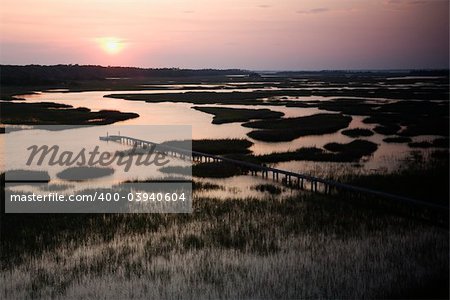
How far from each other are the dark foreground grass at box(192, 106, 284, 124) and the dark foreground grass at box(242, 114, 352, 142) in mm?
3015

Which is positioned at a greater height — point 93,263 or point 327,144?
point 327,144

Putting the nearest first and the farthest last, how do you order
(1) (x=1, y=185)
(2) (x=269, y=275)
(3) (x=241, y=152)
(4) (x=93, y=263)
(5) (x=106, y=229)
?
(2) (x=269, y=275)
(4) (x=93, y=263)
(5) (x=106, y=229)
(1) (x=1, y=185)
(3) (x=241, y=152)

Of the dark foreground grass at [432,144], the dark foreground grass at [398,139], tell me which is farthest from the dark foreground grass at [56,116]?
the dark foreground grass at [432,144]

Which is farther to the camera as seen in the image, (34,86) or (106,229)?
(34,86)

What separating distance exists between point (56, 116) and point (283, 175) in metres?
32.7

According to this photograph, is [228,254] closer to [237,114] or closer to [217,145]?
[217,145]

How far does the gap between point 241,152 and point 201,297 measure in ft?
62.9

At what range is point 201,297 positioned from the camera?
10008 mm

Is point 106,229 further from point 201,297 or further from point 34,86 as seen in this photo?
point 34,86

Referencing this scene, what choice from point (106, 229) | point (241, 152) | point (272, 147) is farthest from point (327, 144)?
point (106, 229)

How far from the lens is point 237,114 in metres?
50.6

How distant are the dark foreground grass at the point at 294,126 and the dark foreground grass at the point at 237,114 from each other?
9.89 ft

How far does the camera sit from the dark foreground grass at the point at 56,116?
1740 inches

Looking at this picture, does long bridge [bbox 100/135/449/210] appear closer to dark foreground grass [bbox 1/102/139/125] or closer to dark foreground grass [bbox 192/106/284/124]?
dark foreground grass [bbox 1/102/139/125]
